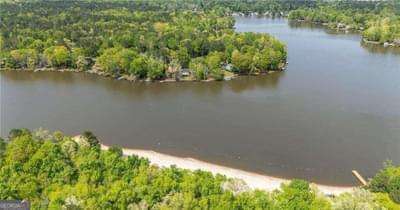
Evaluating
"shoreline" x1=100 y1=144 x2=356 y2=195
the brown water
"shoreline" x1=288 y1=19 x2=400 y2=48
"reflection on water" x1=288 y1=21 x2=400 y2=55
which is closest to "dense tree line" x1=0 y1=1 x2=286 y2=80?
the brown water

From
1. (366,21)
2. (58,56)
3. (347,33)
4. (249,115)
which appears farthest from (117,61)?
(366,21)

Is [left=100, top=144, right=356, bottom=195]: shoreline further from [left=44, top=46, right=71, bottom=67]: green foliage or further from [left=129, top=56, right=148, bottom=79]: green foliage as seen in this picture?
[left=44, top=46, right=71, bottom=67]: green foliage

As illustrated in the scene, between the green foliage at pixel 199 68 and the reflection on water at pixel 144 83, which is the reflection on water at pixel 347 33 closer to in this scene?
the reflection on water at pixel 144 83

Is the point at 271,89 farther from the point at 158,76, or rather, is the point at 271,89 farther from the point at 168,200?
the point at 168,200

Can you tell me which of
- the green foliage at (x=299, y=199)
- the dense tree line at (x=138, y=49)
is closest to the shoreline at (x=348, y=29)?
the dense tree line at (x=138, y=49)

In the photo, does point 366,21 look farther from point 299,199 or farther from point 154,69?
point 299,199

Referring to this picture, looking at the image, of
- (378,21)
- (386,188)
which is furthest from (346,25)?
(386,188)
